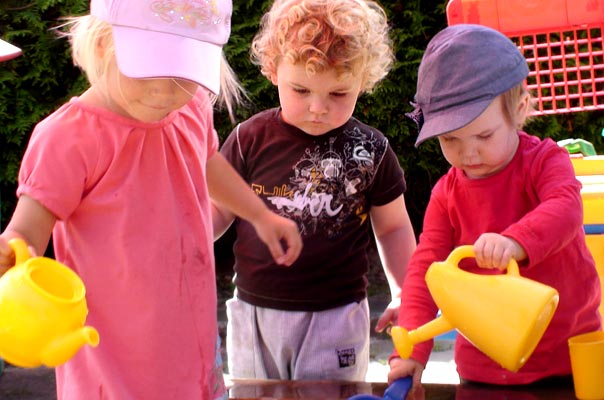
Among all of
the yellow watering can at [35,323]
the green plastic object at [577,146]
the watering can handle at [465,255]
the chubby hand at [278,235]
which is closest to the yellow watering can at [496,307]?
the watering can handle at [465,255]

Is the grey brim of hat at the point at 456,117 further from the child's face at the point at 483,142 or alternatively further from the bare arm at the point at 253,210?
the bare arm at the point at 253,210

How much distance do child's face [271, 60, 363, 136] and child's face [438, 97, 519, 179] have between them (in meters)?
0.43

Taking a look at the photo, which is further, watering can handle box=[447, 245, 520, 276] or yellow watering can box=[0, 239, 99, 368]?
watering can handle box=[447, 245, 520, 276]

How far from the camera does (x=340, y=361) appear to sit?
2111 mm

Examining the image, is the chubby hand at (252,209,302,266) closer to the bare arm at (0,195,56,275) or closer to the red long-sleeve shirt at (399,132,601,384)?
the red long-sleeve shirt at (399,132,601,384)

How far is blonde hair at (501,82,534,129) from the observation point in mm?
1631

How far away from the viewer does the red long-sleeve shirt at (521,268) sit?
65.2 inches

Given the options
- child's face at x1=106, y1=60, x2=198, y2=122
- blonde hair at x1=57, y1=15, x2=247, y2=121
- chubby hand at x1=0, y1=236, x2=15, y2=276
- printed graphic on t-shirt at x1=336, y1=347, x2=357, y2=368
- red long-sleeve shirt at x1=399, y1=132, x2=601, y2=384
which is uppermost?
blonde hair at x1=57, y1=15, x2=247, y2=121

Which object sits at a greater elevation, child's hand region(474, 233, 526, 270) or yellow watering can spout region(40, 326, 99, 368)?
yellow watering can spout region(40, 326, 99, 368)

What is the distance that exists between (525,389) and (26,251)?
3.03 feet

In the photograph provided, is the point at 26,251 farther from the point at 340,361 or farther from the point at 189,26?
the point at 340,361

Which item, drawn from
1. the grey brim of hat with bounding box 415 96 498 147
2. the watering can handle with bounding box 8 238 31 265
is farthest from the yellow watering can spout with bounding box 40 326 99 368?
the grey brim of hat with bounding box 415 96 498 147

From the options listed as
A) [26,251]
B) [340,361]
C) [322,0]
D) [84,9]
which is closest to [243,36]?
[84,9]

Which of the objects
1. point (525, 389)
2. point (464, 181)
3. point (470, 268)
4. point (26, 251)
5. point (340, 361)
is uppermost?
point (26, 251)
